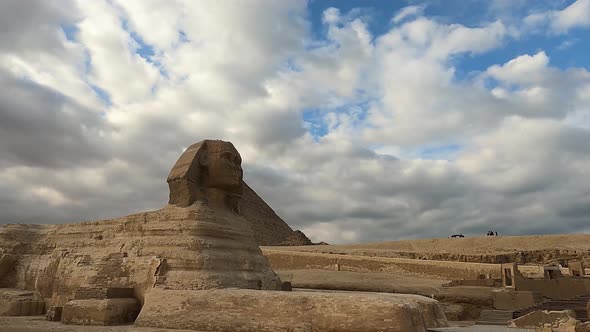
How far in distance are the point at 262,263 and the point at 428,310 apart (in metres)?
4.04

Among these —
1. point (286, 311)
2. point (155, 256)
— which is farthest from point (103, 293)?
point (286, 311)

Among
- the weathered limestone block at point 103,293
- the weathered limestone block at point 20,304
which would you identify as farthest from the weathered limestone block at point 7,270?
the weathered limestone block at point 103,293

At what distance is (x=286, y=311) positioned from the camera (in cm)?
709

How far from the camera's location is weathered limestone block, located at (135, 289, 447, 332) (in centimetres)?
649

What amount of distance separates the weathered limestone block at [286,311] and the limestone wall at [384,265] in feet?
38.0

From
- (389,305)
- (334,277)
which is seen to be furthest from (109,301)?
(334,277)

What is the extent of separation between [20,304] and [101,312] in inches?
140

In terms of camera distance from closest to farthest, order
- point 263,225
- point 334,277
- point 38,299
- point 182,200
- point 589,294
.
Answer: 1. point 182,200
2. point 38,299
3. point 589,294
4. point 334,277
5. point 263,225

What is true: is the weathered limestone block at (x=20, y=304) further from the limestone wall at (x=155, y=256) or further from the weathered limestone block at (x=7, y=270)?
the weathered limestone block at (x=7, y=270)

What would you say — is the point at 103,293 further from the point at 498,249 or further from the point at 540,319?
the point at 498,249

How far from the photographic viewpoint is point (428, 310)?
7.39 meters

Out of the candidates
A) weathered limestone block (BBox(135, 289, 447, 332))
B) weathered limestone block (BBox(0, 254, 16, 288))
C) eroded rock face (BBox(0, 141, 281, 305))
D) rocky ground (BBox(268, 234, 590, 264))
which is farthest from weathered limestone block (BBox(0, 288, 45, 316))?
rocky ground (BBox(268, 234, 590, 264))

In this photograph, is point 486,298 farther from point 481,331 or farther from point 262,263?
point 262,263

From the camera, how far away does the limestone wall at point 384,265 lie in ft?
60.3
